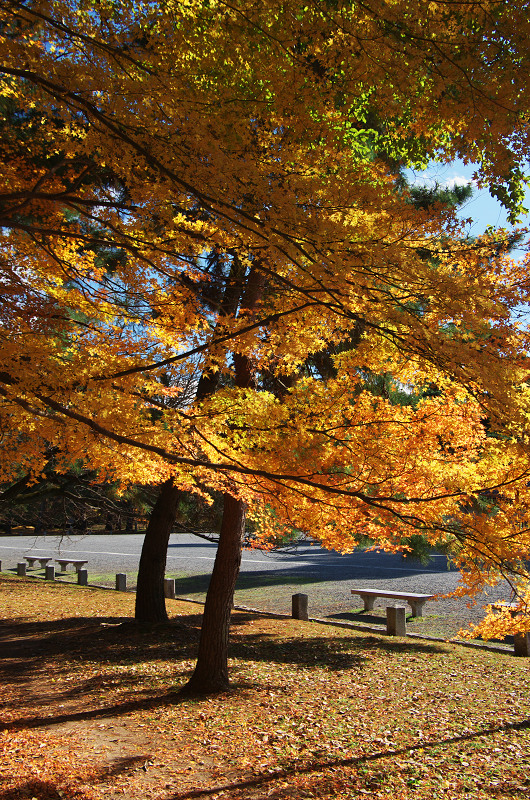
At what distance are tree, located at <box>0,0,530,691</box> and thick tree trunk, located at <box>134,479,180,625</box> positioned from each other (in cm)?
440

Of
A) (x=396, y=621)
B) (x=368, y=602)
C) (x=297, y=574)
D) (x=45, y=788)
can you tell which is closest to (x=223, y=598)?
(x=45, y=788)

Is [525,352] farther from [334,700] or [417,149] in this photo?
[334,700]

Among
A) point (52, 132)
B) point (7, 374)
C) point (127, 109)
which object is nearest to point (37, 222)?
point (52, 132)

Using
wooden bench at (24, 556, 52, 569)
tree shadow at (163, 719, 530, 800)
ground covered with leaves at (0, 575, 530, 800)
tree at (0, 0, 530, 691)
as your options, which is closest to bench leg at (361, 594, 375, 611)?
ground covered with leaves at (0, 575, 530, 800)

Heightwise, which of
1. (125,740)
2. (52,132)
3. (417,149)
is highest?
(417,149)

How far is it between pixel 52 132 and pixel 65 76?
5.57ft

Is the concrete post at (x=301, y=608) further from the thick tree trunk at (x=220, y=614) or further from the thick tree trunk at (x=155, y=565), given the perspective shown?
the thick tree trunk at (x=220, y=614)

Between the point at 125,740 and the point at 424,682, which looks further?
the point at 424,682

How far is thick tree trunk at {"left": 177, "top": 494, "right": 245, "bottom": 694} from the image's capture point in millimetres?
6945

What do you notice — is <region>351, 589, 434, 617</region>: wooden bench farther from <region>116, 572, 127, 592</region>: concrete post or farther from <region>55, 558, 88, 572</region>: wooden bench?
<region>55, 558, 88, 572</region>: wooden bench

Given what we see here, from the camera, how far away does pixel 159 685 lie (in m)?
7.22

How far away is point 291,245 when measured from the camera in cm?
330

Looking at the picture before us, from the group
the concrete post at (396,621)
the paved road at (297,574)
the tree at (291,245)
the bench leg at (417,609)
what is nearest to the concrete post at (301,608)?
the paved road at (297,574)

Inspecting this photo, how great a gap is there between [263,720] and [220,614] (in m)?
1.39
